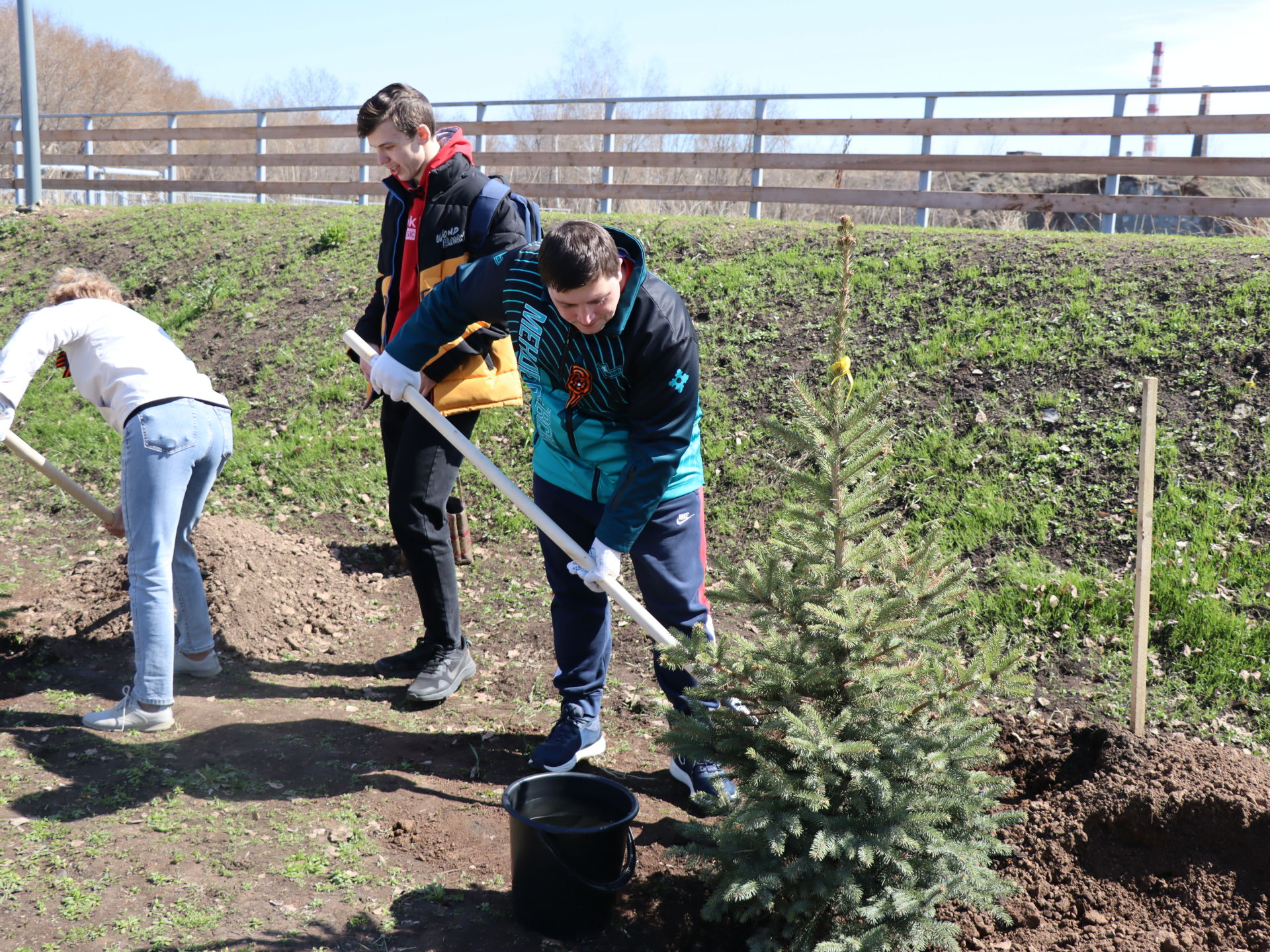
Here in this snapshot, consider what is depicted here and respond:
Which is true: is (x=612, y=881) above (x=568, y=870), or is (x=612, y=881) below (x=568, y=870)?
below

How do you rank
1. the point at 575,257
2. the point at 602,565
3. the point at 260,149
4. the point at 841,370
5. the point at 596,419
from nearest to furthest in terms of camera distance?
the point at 841,370
the point at 575,257
the point at 602,565
the point at 596,419
the point at 260,149

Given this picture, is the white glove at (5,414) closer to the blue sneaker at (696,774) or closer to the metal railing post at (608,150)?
the blue sneaker at (696,774)

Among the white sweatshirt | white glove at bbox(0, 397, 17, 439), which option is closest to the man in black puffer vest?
the white sweatshirt

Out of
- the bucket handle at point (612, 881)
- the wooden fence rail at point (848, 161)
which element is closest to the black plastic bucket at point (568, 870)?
the bucket handle at point (612, 881)

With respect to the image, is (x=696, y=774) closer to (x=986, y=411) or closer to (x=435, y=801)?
(x=435, y=801)

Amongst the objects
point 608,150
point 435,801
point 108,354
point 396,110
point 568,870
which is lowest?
point 435,801

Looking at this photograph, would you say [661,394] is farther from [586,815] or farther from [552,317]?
[586,815]

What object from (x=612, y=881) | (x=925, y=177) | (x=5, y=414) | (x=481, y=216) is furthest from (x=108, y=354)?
(x=925, y=177)

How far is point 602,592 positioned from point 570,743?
64 centimetres

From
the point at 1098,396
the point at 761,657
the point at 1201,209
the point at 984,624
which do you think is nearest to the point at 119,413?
the point at 761,657

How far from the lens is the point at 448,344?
13.1ft

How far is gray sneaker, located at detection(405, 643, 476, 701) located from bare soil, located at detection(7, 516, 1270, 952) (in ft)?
0.29

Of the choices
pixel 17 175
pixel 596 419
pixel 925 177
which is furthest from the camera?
pixel 17 175

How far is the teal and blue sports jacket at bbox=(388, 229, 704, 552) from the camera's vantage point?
304cm
